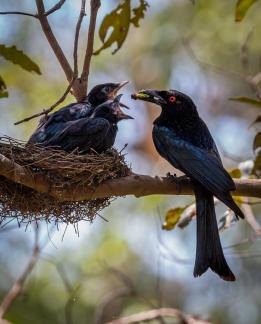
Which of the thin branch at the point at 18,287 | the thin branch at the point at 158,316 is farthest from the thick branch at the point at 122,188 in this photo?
the thin branch at the point at 158,316

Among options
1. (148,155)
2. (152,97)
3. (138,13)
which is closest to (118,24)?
(138,13)

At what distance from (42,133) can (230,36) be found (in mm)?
5591

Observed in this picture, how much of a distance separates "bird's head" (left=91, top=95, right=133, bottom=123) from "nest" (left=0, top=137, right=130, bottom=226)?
0.71 m

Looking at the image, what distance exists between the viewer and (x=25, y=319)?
8992mm

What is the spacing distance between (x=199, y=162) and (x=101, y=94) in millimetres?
1448

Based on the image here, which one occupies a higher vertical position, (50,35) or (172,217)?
(50,35)

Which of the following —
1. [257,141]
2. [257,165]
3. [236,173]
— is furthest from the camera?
[236,173]

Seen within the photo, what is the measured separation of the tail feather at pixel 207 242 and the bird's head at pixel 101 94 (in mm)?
1541

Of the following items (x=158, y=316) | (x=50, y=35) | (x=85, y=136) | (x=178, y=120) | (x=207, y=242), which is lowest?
(x=158, y=316)

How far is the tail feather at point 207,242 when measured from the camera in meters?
5.74

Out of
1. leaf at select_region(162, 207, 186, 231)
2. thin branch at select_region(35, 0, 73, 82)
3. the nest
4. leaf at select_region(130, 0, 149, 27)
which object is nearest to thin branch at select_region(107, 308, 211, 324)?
leaf at select_region(162, 207, 186, 231)

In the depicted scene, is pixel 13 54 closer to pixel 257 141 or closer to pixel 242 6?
pixel 242 6

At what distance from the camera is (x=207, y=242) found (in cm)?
598

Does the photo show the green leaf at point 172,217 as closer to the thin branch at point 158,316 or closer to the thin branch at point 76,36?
the thin branch at point 158,316
